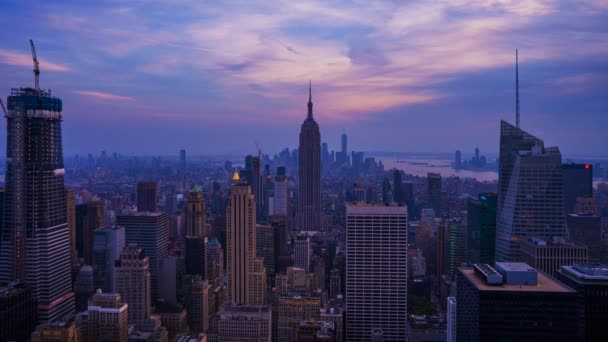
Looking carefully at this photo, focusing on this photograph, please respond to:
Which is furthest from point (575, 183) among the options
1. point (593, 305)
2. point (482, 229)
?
point (593, 305)

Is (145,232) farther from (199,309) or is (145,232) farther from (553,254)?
(553,254)

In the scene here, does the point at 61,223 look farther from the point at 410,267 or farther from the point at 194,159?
the point at 410,267

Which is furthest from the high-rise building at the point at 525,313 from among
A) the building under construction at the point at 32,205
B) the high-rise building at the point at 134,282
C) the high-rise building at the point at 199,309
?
the building under construction at the point at 32,205

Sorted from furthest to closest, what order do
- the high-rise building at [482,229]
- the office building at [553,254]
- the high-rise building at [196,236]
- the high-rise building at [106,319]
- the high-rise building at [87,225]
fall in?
the high-rise building at [196,236] → the high-rise building at [87,225] → the high-rise building at [482,229] → the high-rise building at [106,319] → the office building at [553,254]

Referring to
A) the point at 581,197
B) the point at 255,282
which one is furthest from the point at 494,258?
the point at 255,282

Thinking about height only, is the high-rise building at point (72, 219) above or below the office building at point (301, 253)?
above

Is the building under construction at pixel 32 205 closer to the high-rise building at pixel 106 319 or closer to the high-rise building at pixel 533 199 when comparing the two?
the high-rise building at pixel 106 319

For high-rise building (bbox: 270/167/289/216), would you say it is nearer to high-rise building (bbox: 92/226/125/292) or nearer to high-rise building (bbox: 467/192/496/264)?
high-rise building (bbox: 92/226/125/292)

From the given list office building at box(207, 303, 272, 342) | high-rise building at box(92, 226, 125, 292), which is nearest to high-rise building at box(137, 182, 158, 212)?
high-rise building at box(92, 226, 125, 292)
